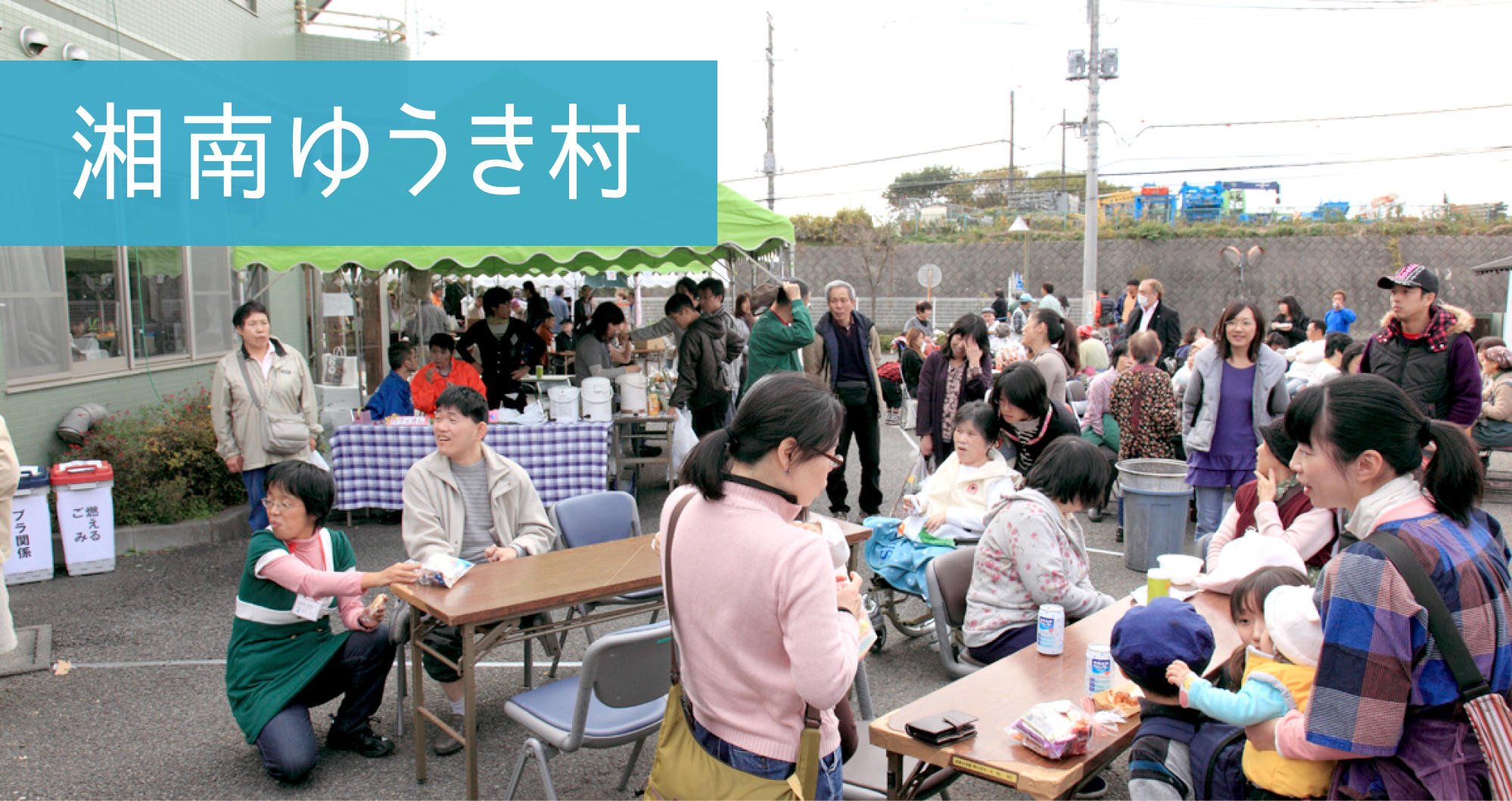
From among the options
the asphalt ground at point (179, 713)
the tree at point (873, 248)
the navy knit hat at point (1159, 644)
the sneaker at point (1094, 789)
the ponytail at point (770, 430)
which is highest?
the tree at point (873, 248)

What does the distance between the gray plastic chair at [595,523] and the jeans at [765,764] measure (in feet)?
7.66

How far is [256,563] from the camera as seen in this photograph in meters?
3.39

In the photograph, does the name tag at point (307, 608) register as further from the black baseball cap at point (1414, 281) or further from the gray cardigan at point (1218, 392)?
the black baseball cap at point (1414, 281)

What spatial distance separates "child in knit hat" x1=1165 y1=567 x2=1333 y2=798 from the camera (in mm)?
2062

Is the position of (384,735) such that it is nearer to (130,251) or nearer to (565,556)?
(565,556)

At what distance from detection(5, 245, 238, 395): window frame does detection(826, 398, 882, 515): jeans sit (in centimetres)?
480

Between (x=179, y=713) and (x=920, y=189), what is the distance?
46.2 m

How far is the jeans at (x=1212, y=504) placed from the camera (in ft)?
18.5

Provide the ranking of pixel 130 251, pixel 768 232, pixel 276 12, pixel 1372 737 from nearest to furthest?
pixel 1372 737 → pixel 768 232 → pixel 130 251 → pixel 276 12

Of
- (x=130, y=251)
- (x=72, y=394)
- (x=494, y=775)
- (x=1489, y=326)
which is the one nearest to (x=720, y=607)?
(x=494, y=775)

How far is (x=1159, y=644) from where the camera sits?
7.88ft

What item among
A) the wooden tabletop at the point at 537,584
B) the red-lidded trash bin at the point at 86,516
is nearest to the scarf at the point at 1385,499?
the wooden tabletop at the point at 537,584

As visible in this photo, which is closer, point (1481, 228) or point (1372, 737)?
point (1372, 737)

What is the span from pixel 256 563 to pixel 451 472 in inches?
34.2
